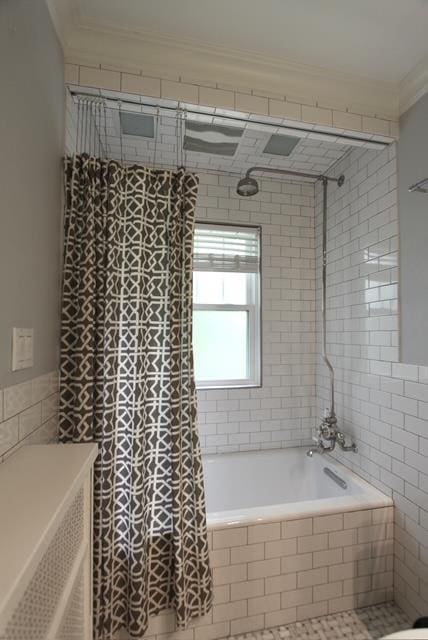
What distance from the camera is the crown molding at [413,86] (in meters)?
1.57

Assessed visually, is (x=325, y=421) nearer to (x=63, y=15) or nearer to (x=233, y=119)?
(x=233, y=119)

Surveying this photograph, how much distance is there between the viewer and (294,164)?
236 cm

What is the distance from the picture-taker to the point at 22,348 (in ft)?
3.25

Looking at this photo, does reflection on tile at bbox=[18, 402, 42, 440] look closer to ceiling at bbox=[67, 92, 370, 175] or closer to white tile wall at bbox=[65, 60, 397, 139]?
ceiling at bbox=[67, 92, 370, 175]


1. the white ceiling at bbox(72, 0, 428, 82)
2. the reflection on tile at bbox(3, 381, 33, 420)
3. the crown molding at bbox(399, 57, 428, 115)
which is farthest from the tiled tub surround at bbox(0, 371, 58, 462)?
the crown molding at bbox(399, 57, 428, 115)

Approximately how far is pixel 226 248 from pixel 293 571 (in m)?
2.04

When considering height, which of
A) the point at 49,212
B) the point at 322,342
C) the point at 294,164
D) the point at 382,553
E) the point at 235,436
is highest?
the point at 294,164

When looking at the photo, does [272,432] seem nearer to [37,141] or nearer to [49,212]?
[49,212]

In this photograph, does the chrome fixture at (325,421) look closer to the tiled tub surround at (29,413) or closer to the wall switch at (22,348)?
the tiled tub surround at (29,413)

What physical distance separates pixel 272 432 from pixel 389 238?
1589 mm

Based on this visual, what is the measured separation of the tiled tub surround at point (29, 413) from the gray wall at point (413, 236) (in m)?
1.69

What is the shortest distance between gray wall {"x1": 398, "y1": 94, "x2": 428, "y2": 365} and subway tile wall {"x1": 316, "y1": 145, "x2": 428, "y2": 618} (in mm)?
50

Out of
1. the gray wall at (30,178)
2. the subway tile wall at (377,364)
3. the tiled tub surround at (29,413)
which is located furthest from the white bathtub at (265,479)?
the gray wall at (30,178)

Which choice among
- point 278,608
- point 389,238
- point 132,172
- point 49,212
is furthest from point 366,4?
point 278,608
